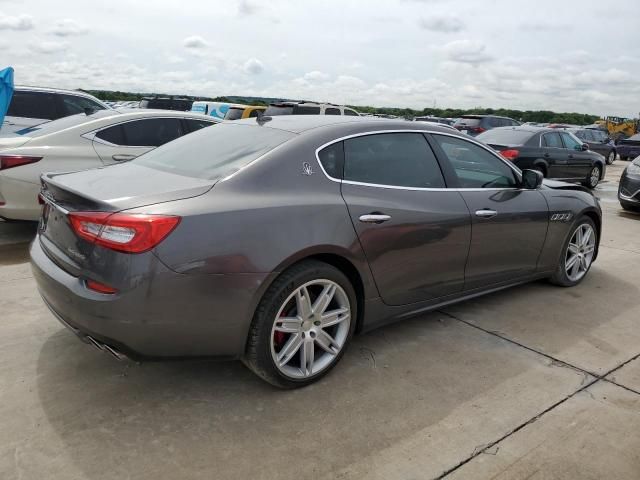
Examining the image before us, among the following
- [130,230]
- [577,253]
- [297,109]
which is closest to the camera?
[130,230]

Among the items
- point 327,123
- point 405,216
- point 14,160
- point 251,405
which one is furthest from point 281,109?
point 251,405

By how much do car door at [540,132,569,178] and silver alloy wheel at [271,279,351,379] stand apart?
9.05 m

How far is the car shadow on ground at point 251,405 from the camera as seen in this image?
2416mm

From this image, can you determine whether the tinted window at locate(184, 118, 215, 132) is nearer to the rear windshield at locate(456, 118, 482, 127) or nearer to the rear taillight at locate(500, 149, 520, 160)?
the rear taillight at locate(500, 149, 520, 160)

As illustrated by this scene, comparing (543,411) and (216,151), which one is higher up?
(216,151)

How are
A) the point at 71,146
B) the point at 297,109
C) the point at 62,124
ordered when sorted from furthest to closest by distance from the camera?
the point at 297,109 < the point at 62,124 < the point at 71,146

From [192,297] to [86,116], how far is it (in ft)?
15.0

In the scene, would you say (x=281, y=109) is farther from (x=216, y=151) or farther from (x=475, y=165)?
(x=216, y=151)

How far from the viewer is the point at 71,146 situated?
574cm

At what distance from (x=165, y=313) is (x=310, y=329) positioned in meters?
0.85

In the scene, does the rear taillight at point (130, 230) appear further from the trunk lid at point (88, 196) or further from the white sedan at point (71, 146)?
the white sedan at point (71, 146)

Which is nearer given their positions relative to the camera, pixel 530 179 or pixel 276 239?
pixel 276 239

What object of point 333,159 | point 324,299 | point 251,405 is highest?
point 333,159

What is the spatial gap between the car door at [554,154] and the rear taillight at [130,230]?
9.94m
